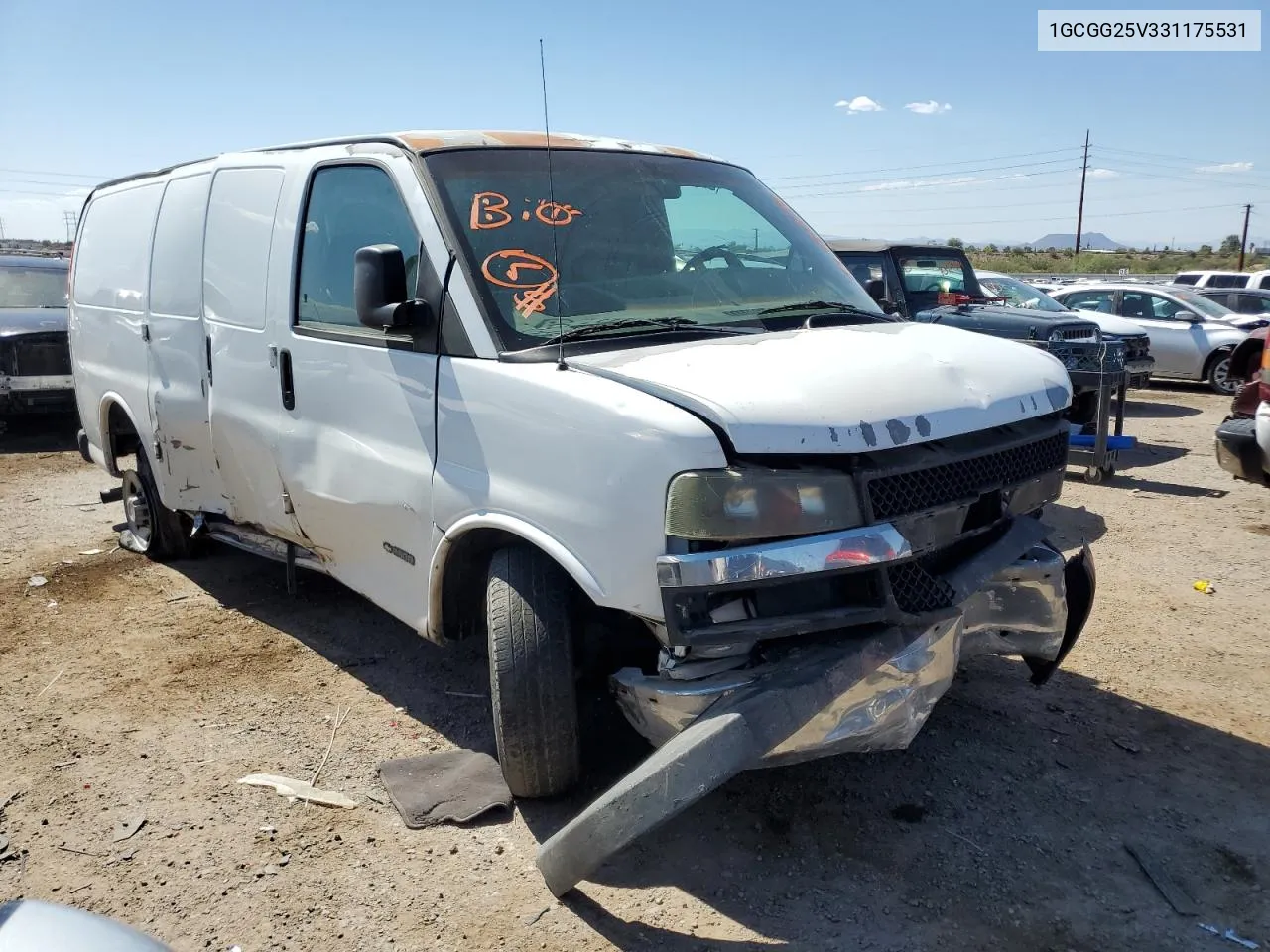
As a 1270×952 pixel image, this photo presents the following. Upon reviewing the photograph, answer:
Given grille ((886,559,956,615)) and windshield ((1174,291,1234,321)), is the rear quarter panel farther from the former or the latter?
windshield ((1174,291,1234,321))

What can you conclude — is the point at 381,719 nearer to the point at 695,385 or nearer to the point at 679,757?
the point at 679,757

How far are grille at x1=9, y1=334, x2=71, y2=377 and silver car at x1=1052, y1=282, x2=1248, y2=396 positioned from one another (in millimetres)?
13487

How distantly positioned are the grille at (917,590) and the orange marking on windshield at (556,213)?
5.55 feet

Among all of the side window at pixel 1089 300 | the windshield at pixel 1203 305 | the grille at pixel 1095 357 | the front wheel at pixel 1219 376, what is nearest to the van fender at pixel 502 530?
the grille at pixel 1095 357

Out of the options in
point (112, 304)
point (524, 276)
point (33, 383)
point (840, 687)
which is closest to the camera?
point (840, 687)

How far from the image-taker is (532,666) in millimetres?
3150

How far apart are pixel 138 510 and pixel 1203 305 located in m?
15.5

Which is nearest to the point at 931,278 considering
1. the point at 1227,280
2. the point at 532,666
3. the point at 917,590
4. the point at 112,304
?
the point at 112,304

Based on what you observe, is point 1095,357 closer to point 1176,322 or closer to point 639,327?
point 639,327

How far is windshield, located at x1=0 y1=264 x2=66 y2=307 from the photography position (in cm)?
1161

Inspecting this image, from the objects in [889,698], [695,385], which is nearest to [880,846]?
[889,698]

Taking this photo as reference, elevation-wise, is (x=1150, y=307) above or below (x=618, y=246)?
below

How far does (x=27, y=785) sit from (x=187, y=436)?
2.03 m

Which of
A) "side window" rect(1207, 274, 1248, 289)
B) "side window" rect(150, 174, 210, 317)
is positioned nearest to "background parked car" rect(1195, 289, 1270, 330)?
"side window" rect(1207, 274, 1248, 289)
